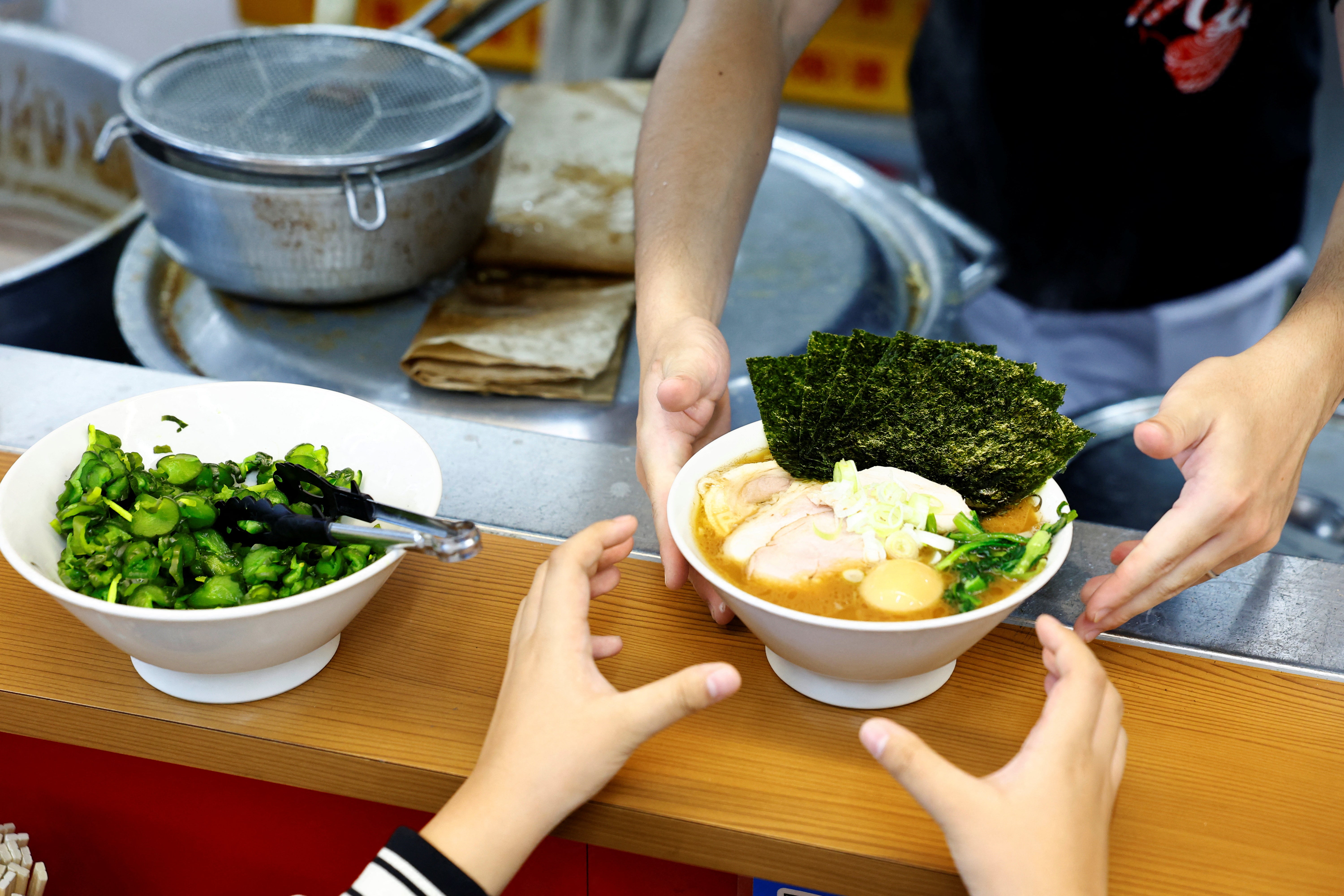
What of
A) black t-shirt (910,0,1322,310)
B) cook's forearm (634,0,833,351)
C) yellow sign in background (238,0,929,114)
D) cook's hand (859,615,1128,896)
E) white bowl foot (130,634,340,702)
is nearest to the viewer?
cook's hand (859,615,1128,896)

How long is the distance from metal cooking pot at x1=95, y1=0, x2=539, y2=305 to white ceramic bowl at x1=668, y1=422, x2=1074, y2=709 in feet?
3.08

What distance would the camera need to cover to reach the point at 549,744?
856 millimetres

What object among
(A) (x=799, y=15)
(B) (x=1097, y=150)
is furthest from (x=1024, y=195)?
(A) (x=799, y=15)

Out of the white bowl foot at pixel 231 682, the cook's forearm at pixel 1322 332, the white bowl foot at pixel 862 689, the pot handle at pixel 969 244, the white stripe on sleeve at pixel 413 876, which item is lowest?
the pot handle at pixel 969 244

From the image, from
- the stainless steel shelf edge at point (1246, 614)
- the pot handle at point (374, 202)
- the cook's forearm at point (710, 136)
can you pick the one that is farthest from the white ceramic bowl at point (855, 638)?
the pot handle at point (374, 202)

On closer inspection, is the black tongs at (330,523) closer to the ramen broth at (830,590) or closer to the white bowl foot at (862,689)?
the ramen broth at (830,590)

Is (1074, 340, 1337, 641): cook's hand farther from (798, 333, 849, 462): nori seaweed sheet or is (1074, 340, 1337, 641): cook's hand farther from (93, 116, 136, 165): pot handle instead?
(93, 116, 136, 165): pot handle

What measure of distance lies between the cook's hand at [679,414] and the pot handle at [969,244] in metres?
1.02

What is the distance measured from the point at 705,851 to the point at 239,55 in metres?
1.79

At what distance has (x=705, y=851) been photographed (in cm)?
90

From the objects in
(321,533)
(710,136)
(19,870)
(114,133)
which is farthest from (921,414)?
(114,133)

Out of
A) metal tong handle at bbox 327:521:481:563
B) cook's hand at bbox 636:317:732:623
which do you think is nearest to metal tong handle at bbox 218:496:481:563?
metal tong handle at bbox 327:521:481:563

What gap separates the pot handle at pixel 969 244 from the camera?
Answer: 2.15 metres

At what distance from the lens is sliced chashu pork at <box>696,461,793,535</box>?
3.37ft
